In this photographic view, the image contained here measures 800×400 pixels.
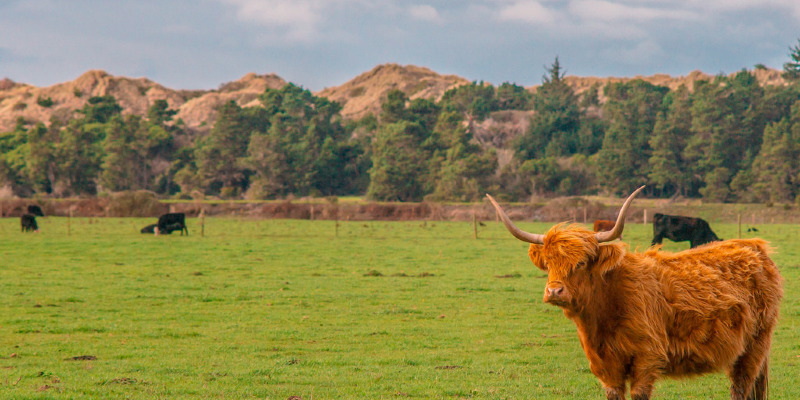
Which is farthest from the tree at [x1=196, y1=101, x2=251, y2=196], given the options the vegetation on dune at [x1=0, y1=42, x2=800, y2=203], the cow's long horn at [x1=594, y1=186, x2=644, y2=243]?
the cow's long horn at [x1=594, y1=186, x2=644, y2=243]

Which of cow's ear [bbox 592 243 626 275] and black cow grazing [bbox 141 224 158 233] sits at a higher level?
cow's ear [bbox 592 243 626 275]

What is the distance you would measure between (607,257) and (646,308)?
0.54 metres

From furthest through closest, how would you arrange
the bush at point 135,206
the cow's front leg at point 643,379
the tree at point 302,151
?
the tree at point 302,151, the bush at point 135,206, the cow's front leg at point 643,379

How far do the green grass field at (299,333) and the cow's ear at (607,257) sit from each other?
6.78 ft

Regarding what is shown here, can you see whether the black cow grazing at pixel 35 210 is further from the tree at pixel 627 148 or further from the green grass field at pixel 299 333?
the tree at pixel 627 148

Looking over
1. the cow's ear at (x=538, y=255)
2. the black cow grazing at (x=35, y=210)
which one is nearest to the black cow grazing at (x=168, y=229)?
the black cow grazing at (x=35, y=210)

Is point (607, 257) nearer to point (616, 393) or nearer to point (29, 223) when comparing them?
point (616, 393)

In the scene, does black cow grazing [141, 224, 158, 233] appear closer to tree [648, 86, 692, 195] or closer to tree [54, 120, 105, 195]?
tree [648, 86, 692, 195]

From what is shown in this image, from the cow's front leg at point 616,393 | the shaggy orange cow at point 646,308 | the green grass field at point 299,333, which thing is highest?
the shaggy orange cow at point 646,308

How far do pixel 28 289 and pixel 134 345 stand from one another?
8715 millimetres

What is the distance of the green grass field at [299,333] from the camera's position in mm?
9047

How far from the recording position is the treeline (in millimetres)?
80750

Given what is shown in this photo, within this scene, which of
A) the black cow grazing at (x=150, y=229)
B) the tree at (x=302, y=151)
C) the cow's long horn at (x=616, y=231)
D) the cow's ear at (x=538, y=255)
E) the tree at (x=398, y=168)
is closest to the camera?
the cow's long horn at (x=616, y=231)

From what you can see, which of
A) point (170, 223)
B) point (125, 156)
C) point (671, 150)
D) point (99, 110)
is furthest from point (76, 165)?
point (671, 150)
